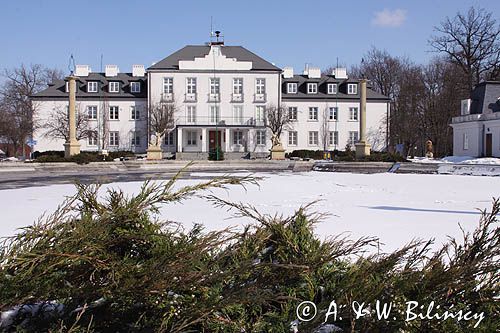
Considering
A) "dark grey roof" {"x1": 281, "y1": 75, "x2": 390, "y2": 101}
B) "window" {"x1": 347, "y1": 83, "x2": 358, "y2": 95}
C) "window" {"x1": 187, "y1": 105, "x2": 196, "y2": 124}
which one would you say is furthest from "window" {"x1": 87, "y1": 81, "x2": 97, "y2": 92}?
"window" {"x1": 347, "y1": 83, "x2": 358, "y2": 95}

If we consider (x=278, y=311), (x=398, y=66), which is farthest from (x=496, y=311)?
(x=398, y=66)

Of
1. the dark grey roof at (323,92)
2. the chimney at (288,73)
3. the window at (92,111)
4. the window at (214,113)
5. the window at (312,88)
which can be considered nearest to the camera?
the window at (214,113)

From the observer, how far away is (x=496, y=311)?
2.15 metres

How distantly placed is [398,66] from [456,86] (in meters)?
17.3

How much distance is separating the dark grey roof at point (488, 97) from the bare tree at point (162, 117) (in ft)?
111

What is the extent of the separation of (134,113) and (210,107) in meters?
9.94

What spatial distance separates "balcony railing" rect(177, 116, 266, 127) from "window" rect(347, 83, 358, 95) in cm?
1289

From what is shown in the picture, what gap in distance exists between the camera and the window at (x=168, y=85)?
5706cm

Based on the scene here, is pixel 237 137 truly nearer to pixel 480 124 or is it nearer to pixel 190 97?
pixel 190 97

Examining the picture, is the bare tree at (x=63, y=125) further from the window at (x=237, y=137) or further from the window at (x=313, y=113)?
the window at (x=313, y=113)

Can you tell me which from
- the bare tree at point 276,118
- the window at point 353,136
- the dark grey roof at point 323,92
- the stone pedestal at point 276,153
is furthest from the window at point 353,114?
the stone pedestal at point 276,153

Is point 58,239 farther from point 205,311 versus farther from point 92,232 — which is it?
point 205,311

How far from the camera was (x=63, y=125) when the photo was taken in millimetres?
54812

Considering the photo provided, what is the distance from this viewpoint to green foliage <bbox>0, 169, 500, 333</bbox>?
6.17 feet
